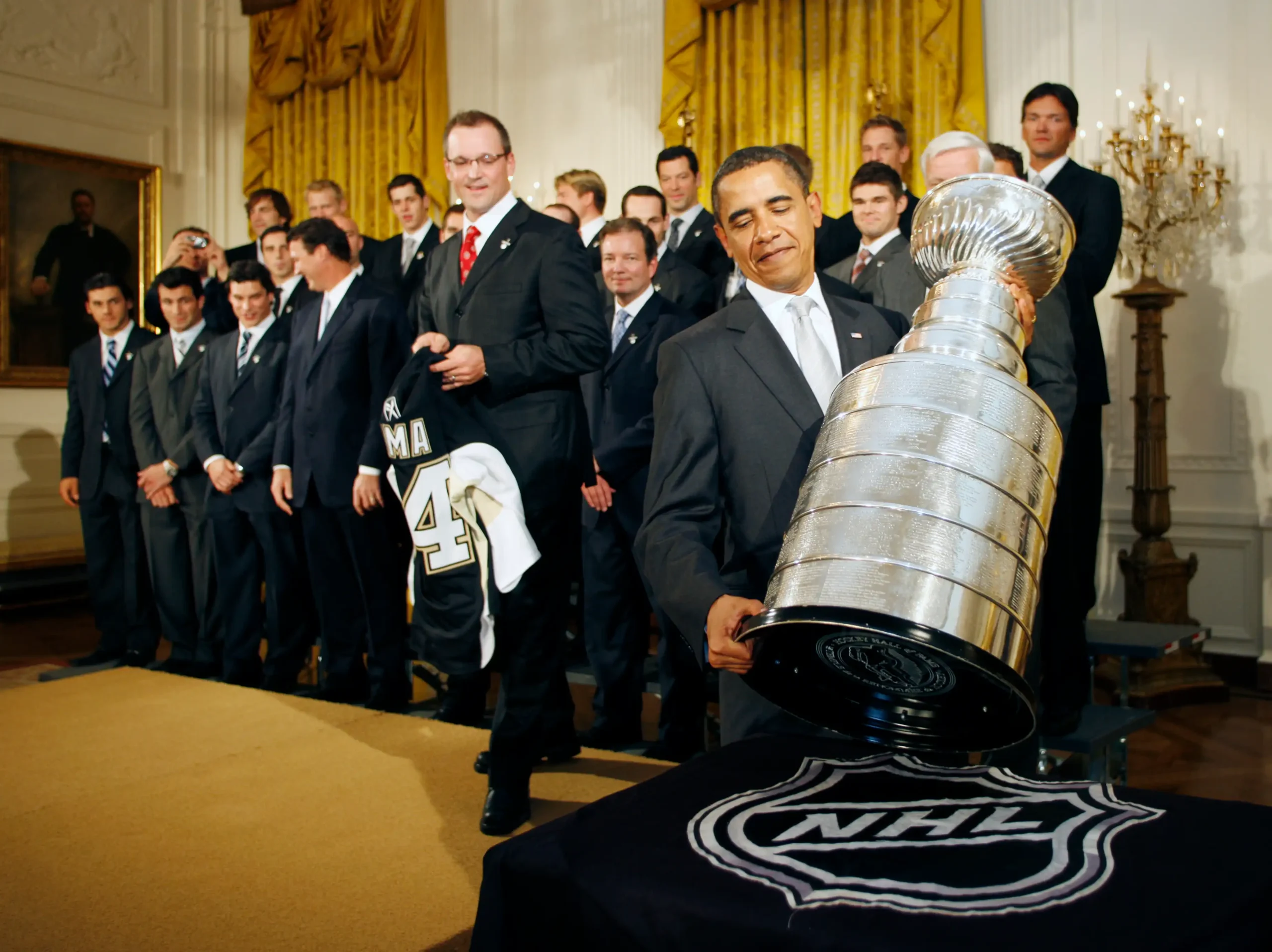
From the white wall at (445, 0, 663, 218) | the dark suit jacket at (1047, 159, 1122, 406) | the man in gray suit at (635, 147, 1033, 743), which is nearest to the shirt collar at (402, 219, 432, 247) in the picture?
the white wall at (445, 0, 663, 218)

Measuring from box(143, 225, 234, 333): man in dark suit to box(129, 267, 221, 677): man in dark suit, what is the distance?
141mm

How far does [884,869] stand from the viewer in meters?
0.96

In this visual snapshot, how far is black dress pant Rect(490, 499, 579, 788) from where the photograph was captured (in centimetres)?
284

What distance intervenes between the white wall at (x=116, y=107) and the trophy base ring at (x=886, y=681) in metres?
8.41

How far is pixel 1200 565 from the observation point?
5.09 meters

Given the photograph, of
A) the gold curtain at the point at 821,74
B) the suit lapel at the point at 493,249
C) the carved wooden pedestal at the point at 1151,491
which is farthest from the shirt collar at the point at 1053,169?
the suit lapel at the point at 493,249

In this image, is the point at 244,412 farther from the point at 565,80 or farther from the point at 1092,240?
the point at 565,80

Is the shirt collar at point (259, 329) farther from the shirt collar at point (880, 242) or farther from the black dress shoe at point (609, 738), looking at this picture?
the shirt collar at point (880, 242)

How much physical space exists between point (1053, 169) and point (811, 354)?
116 inches

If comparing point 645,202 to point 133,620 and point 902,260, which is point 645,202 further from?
point 133,620

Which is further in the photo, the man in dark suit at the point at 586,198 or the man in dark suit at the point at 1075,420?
the man in dark suit at the point at 586,198

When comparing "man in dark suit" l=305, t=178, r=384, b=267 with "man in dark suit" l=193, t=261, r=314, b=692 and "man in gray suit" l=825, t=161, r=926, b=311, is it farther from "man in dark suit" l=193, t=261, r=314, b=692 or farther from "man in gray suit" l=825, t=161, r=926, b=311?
"man in gray suit" l=825, t=161, r=926, b=311

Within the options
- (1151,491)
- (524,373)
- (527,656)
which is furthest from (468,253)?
(1151,491)

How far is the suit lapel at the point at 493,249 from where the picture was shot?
2.95 metres
